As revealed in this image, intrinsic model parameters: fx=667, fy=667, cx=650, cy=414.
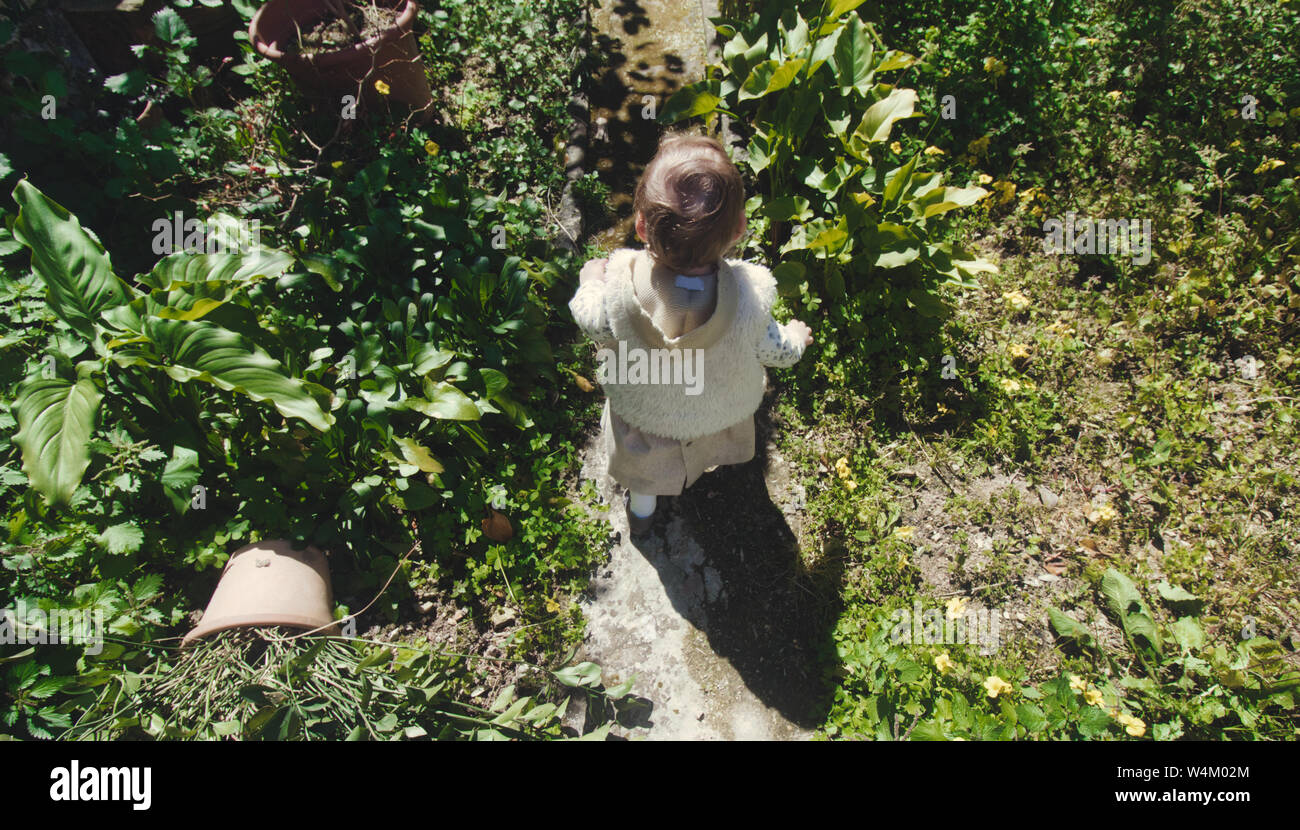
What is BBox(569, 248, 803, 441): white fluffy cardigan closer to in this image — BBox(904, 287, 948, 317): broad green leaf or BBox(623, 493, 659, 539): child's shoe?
BBox(623, 493, 659, 539): child's shoe

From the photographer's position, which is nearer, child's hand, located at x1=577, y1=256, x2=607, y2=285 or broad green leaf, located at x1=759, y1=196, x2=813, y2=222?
child's hand, located at x1=577, y1=256, x2=607, y2=285

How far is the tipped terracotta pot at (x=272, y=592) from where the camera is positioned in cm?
230

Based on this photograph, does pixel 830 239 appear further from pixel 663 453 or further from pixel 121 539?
pixel 121 539

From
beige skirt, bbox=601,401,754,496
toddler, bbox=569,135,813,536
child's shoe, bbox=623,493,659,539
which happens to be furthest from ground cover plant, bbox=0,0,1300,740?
toddler, bbox=569,135,813,536

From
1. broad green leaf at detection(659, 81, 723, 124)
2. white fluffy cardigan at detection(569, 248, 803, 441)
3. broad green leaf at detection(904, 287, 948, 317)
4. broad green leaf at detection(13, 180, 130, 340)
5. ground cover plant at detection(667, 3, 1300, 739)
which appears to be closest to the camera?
white fluffy cardigan at detection(569, 248, 803, 441)

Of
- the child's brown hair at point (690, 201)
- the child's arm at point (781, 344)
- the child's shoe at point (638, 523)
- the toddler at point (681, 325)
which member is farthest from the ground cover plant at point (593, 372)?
the child's brown hair at point (690, 201)

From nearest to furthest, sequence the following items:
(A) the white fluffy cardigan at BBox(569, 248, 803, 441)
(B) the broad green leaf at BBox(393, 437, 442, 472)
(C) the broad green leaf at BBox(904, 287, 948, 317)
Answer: (A) the white fluffy cardigan at BBox(569, 248, 803, 441) < (B) the broad green leaf at BBox(393, 437, 442, 472) < (C) the broad green leaf at BBox(904, 287, 948, 317)

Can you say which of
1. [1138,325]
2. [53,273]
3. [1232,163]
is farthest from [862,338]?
[53,273]

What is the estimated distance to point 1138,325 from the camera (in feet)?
11.3

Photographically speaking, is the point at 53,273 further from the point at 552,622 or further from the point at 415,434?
the point at 552,622

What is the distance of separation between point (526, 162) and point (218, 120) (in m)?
1.70

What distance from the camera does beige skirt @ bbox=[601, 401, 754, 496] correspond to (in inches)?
99.5

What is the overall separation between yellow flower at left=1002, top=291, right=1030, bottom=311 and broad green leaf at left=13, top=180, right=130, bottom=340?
3.73 m
